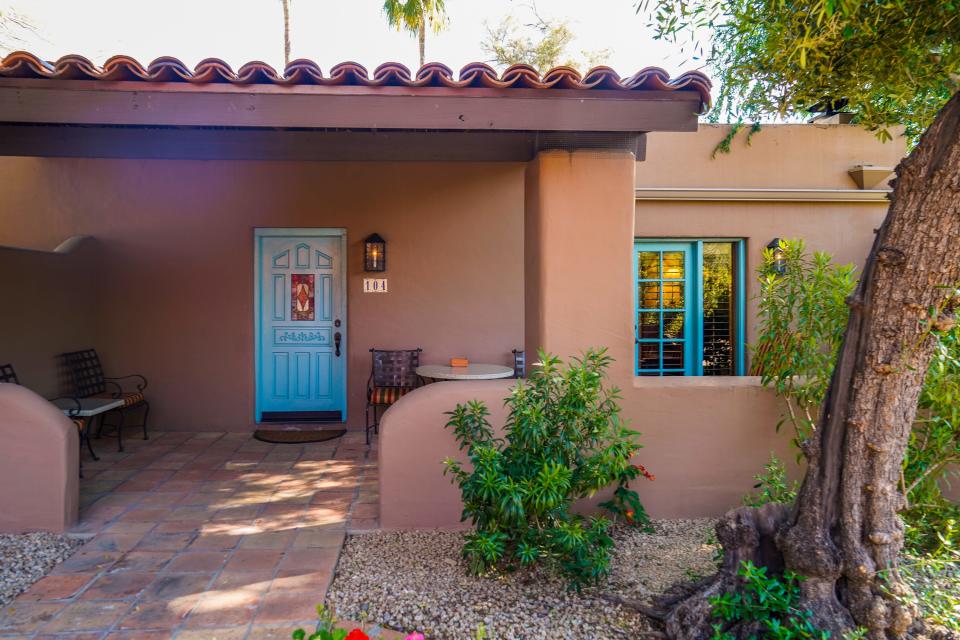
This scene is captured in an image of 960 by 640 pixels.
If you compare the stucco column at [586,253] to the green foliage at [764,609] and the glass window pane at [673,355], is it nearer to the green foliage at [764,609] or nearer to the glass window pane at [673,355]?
the green foliage at [764,609]

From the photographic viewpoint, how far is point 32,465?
144 inches

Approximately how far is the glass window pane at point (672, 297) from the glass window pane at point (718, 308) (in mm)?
273

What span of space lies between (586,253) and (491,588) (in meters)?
→ 2.05

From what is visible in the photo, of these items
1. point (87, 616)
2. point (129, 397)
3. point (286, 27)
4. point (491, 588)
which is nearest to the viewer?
point (87, 616)

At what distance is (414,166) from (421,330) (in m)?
Result: 1.79

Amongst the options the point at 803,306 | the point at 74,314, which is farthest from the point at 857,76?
the point at 74,314

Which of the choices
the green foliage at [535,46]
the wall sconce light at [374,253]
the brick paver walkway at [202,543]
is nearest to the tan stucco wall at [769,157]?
the wall sconce light at [374,253]

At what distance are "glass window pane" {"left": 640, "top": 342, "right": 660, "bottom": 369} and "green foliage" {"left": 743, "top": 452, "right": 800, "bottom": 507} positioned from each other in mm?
3357

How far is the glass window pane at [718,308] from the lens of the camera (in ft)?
23.3

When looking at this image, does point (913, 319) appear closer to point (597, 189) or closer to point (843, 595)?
point (843, 595)

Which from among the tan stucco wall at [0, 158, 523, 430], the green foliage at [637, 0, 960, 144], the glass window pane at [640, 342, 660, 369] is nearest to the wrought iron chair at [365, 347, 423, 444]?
the tan stucco wall at [0, 158, 523, 430]

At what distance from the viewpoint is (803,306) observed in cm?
359

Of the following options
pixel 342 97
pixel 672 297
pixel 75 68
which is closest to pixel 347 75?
pixel 342 97

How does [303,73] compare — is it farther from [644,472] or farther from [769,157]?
[769,157]
